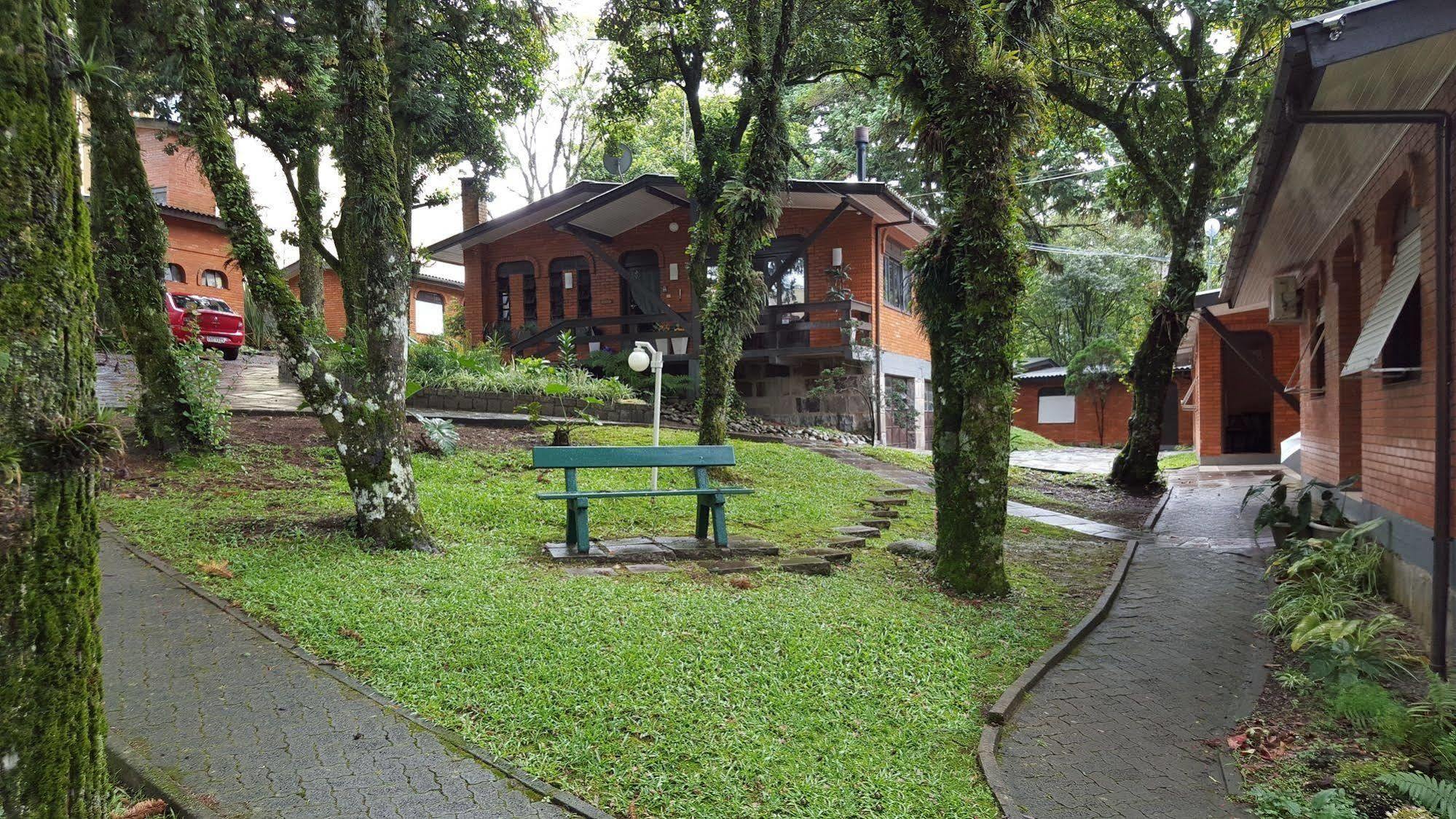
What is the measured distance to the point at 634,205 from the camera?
66.4ft

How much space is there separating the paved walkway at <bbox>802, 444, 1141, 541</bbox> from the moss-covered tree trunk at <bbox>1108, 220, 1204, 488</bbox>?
10.4 feet

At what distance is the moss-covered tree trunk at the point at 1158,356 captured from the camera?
13477 mm

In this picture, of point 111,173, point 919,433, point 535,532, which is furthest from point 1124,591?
point 919,433

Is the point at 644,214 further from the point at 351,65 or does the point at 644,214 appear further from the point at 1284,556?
the point at 1284,556

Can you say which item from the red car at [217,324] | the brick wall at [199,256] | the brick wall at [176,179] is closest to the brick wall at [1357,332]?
the red car at [217,324]

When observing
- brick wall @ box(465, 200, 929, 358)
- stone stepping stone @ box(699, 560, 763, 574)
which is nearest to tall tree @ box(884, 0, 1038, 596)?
stone stepping stone @ box(699, 560, 763, 574)

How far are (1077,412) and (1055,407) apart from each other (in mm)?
872

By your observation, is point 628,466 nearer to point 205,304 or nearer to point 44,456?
point 44,456

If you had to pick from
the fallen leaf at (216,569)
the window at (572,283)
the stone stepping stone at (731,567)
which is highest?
the window at (572,283)

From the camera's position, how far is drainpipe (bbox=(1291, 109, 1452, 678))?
14.9 feet

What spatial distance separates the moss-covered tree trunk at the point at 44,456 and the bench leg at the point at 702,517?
535 cm

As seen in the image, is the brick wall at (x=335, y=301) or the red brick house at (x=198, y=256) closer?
the red brick house at (x=198, y=256)

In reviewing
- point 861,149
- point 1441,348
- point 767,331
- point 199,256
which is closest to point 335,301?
point 199,256

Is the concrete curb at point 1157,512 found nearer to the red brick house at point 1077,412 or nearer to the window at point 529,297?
the red brick house at point 1077,412
